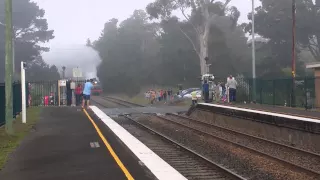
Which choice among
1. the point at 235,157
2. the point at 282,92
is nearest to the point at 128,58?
the point at 282,92

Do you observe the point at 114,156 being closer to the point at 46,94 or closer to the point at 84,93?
the point at 84,93

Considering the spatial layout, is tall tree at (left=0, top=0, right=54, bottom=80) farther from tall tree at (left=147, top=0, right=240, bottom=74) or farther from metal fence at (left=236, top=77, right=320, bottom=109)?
metal fence at (left=236, top=77, right=320, bottom=109)

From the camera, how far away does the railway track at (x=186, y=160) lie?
31.7 feet

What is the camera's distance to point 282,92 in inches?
1179

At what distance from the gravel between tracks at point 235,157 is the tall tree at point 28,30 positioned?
54019 millimetres

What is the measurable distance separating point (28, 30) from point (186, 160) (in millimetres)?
68556

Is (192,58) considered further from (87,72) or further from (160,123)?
(160,123)

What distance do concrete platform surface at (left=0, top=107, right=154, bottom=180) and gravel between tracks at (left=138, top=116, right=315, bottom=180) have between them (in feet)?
7.80

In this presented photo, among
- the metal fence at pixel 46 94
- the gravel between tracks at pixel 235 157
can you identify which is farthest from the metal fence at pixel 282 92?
the metal fence at pixel 46 94

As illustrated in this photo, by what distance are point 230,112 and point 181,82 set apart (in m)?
45.9

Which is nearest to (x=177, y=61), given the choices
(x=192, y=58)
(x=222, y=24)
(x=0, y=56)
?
(x=192, y=58)

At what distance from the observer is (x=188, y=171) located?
402 inches

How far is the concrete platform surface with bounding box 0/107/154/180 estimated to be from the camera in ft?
30.0

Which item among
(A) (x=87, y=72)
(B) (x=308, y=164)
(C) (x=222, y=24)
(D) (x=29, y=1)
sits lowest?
(B) (x=308, y=164)
